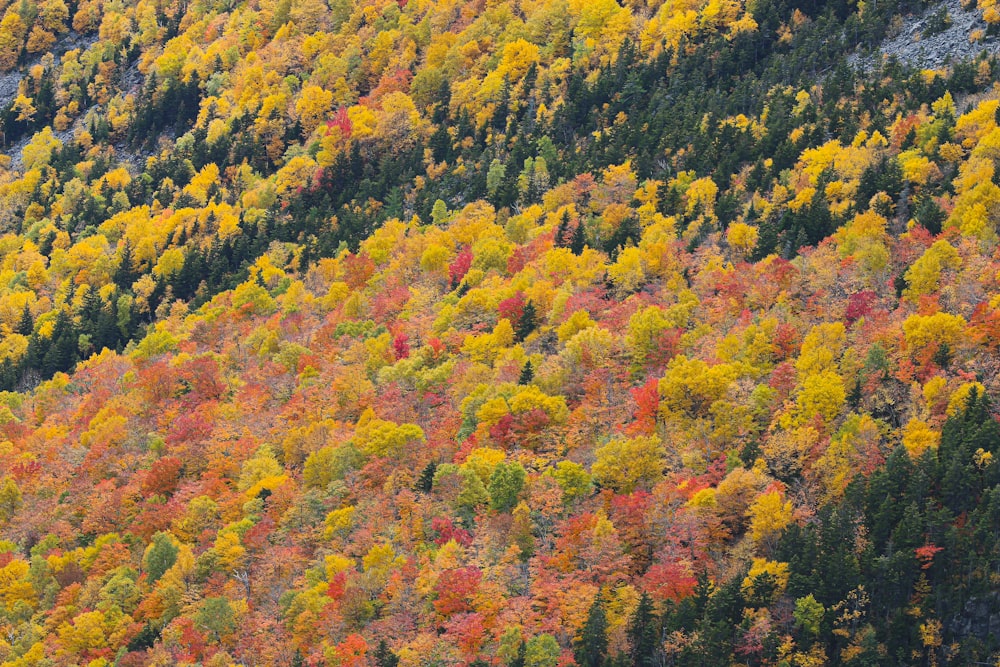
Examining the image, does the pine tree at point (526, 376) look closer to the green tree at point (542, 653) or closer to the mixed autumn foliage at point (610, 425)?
the mixed autumn foliage at point (610, 425)

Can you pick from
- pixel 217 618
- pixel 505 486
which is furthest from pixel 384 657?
pixel 505 486

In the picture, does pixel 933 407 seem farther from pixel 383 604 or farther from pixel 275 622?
pixel 275 622

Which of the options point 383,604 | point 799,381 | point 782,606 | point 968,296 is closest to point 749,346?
point 799,381

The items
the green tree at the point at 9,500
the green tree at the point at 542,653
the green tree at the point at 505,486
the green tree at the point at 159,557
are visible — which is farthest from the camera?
the green tree at the point at 9,500

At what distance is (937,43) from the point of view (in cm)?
17800

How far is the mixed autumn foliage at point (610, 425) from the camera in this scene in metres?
112

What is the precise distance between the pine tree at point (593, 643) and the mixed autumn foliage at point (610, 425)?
25cm

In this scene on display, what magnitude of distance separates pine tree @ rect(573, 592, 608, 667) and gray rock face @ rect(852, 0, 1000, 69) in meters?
93.2

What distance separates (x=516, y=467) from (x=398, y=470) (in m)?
14.7

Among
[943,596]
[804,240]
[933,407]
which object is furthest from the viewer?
[804,240]

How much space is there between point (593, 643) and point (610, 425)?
29.8 meters

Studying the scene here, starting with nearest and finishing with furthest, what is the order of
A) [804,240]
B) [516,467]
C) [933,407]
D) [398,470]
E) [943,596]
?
1. [943,596]
2. [933,407]
3. [516,467]
4. [398,470]
5. [804,240]

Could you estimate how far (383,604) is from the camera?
122 meters

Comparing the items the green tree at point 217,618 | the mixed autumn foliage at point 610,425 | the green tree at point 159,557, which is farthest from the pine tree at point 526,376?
the green tree at point 217,618
